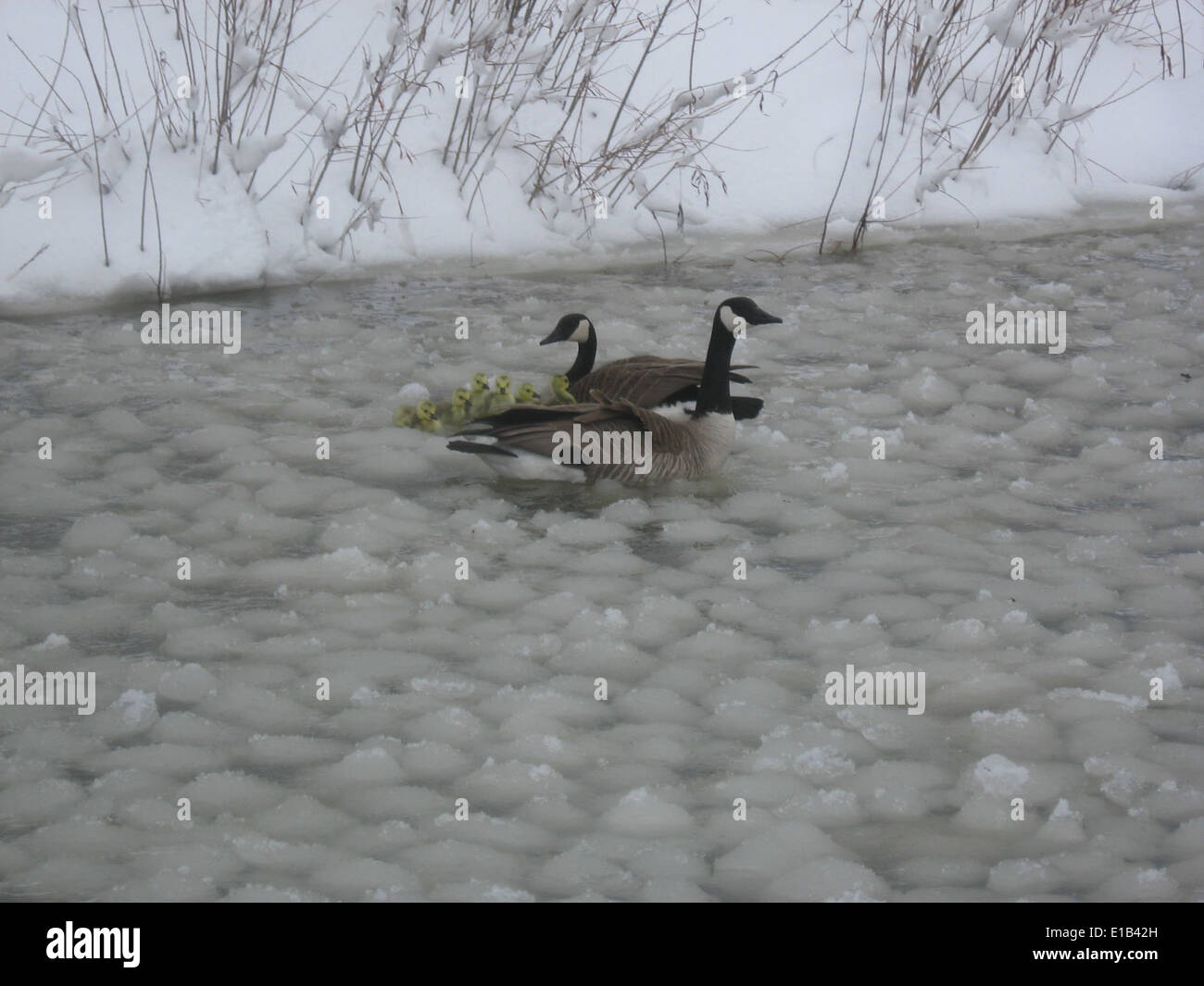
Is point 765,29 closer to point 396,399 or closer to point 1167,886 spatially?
point 396,399

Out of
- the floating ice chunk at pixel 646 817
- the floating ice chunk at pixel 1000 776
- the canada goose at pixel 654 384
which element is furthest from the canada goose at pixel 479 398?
the floating ice chunk at pixel 1000 776

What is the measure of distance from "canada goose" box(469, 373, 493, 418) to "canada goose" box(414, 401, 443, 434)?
158 millimetres

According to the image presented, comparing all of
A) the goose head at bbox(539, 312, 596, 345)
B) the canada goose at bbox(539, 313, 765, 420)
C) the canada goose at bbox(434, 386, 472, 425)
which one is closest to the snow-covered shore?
the goose head at bbox(539, 312, 596, 345)

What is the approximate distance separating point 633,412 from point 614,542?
600 millimetres

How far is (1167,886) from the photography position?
3.33 meters

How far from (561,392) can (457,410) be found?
478mm

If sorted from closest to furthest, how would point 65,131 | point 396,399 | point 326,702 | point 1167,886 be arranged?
point 1167,886 < point 326,702 < point 396,399 < point 65,131

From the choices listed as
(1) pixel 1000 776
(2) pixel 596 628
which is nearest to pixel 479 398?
(2) pixel 596 628

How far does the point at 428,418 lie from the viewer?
19.5 feet

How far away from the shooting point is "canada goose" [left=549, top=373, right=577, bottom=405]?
6027mm

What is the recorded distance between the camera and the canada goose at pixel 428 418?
5918 millimetres

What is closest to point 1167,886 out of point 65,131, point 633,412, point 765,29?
point 633,412

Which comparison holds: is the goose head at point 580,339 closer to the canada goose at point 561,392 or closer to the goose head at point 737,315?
the canada goose at point 561,392

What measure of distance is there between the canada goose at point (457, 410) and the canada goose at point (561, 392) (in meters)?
0.39
